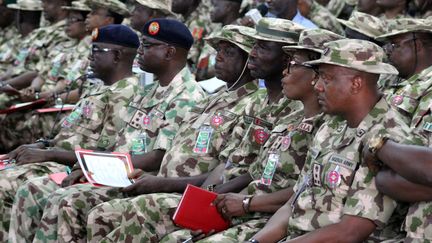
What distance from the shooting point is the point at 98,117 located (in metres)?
6.76

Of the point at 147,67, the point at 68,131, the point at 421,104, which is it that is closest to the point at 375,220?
the point at 421,104

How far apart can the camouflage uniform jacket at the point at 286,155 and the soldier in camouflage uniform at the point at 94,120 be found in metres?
1.97

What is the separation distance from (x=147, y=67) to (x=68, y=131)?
86 centimetres

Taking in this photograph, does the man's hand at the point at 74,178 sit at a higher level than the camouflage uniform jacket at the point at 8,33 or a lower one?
higher

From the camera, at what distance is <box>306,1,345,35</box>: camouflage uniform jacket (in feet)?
27.2

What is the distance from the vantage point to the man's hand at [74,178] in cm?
617

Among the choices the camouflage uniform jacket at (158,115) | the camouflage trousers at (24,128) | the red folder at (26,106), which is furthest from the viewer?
the camouflage trousers at (24,128)

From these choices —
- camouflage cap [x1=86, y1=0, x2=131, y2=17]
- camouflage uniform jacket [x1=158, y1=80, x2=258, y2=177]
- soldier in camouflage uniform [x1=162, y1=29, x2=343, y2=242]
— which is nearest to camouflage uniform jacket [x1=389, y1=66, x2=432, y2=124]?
soldier in camouflage uniform [x1=162, y1=29, x2=343, y2=242]

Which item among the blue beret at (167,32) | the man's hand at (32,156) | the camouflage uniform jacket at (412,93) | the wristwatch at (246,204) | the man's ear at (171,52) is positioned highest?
the camouflage uniform jacket at (412,93)

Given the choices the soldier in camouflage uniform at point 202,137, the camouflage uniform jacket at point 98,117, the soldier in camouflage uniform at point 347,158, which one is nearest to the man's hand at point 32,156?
the camouflage uniform jacket at point 98,117

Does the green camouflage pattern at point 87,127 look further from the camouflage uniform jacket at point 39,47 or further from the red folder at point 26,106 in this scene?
the camouflage uniform jacket at point 39,47

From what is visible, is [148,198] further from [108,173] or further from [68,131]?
[68,131]

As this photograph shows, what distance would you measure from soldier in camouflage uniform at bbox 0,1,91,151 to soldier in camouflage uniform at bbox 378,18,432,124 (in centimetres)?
424

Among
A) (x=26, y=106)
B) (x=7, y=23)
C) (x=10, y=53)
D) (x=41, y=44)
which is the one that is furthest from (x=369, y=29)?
(x=7, y=23)
